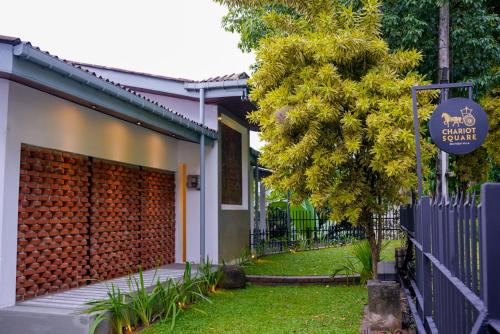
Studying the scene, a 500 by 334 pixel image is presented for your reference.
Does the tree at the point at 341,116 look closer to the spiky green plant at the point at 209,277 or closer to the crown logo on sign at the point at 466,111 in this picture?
the crown logo on sign at the point at 466,111

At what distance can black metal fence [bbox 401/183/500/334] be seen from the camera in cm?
178

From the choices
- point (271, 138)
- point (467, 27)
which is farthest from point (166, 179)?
point (467, 27)

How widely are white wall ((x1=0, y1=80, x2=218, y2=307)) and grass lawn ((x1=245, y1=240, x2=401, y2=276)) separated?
1.25m

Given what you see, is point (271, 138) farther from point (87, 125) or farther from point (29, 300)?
point (29, 300)

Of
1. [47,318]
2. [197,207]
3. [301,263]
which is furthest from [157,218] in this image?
[47,318]

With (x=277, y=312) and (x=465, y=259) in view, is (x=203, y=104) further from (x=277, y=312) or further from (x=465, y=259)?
(x=465, y=259)

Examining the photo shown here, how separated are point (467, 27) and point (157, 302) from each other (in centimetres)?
824

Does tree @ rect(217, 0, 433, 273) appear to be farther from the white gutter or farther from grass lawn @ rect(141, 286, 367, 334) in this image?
the white gutter

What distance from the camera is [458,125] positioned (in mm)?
5398

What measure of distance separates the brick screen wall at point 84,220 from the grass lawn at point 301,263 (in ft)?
6.98

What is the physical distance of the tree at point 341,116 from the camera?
6.21m

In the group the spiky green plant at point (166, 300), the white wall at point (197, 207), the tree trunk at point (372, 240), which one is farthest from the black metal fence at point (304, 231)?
the spiky green plant at point (166, 300)

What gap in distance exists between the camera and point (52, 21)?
30.1 metres

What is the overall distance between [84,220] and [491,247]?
269 inches
